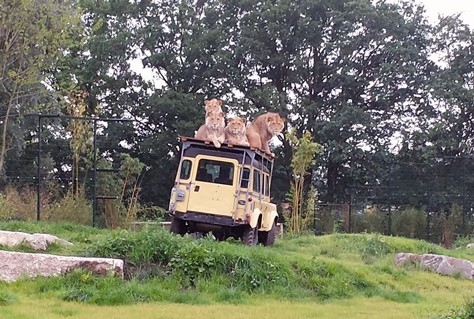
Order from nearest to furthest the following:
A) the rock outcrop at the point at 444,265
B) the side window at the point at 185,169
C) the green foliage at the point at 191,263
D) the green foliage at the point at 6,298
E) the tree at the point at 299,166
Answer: the green foliage at the point at 6,298 → the green foliage at the point at 191,263 → the rock outcrop at the point at 444,265 → the side window at the point at 185,169 → the tree at the point at 299,166

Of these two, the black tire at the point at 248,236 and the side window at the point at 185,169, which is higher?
the side window at the point at 185,169

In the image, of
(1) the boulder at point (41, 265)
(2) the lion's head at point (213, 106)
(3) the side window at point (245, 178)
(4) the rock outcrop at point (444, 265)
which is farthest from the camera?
(2) the lion's head at point (213, 106)

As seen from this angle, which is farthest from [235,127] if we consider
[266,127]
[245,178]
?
[266,127]

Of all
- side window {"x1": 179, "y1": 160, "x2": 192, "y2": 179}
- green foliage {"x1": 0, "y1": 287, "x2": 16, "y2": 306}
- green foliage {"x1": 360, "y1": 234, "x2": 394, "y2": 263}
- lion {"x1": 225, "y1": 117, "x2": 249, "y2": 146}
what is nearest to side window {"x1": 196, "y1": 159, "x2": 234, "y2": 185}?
side window {"x1": 179, "y1": 160, "x2": 192, "y2": 179}

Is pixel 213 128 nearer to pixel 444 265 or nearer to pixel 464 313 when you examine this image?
pixel 444 265

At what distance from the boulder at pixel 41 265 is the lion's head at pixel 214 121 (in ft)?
20.3

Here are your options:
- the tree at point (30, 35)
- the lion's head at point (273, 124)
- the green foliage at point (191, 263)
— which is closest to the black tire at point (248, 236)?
the lion's head at point (273, 124)

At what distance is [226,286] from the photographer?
926 centimetres

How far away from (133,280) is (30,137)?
18632mm

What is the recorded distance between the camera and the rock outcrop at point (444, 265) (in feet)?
42.5

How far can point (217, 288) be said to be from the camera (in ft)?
29.8

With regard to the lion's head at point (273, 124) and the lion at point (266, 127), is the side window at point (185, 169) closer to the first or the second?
the lion at point (266, 127)

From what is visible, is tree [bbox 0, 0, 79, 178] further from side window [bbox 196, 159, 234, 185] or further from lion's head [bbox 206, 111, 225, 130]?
side window [bbox 196, 159, 234, 185]

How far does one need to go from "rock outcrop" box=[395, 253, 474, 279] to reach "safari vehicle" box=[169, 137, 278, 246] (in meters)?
3.11
